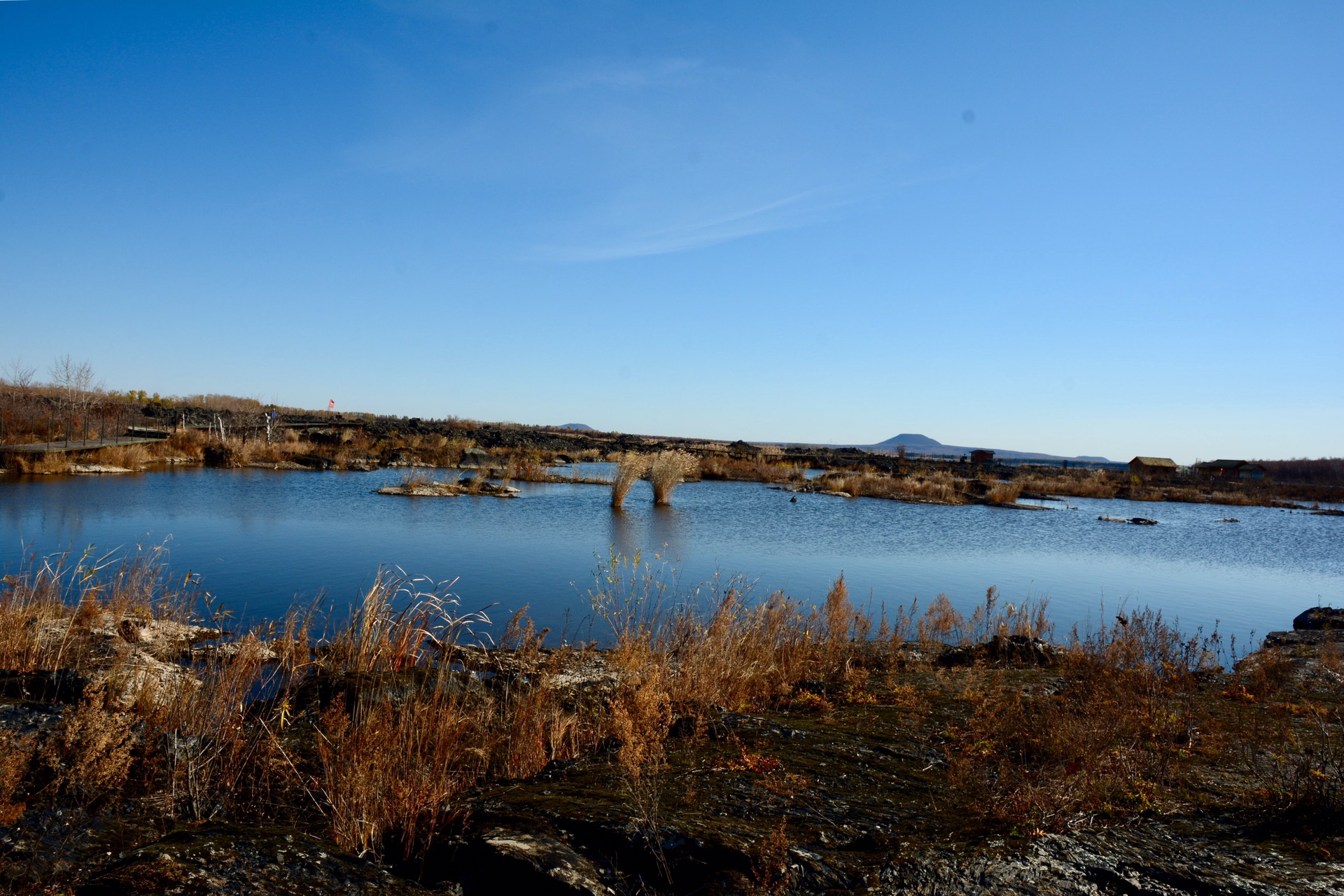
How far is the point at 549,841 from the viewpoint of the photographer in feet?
10.3

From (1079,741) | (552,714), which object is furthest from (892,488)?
(552,714)

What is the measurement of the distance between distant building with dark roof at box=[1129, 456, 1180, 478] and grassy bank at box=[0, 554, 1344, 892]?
78.2 meters

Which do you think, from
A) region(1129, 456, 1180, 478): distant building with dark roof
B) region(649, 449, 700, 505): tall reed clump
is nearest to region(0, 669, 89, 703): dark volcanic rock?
region(649, 449, 700, 505): tall reed clump

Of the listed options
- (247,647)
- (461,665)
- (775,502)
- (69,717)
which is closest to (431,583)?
(461,665)

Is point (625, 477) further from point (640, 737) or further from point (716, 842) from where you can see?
point (716, 842)

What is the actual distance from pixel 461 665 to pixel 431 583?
3994 millimetres

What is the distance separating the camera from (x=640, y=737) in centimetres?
420

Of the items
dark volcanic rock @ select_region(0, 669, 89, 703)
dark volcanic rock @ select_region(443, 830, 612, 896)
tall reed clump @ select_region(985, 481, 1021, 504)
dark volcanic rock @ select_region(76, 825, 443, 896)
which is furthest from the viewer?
tall reed clump @ select_region(985, 481, 1021, 504)

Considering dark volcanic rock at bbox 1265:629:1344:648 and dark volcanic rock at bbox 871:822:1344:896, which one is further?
dark volcanic rock at bbox 1265:629:1344:648

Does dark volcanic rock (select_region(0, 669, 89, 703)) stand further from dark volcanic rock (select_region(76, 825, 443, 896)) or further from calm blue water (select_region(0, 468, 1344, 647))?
calm blue water (select_region(0, 468, 1344, 647))

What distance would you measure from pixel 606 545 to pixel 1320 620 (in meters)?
13.9

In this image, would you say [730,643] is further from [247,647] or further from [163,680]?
[163,680]

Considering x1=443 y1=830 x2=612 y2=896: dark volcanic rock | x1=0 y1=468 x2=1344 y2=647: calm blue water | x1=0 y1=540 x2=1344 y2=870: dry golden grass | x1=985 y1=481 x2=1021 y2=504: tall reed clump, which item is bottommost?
x1=0 y1=468 x2=1344 y2=647: calm blue water

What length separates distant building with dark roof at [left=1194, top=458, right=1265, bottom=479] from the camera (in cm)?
7812
